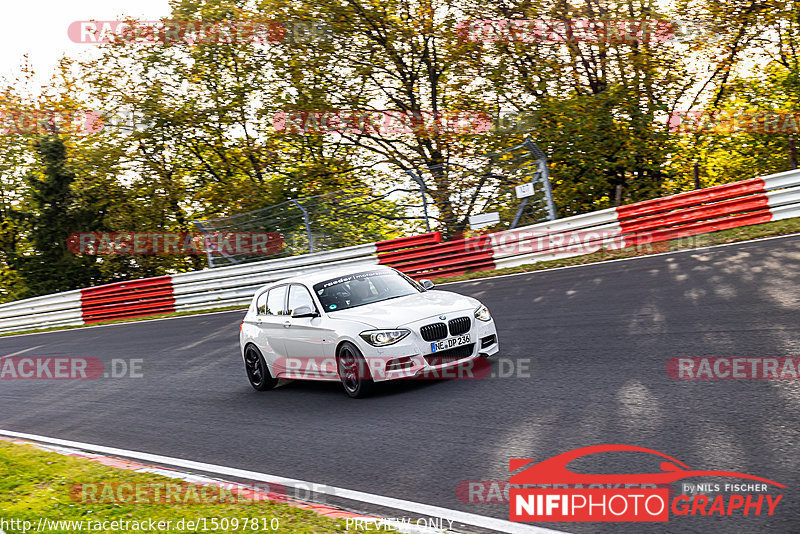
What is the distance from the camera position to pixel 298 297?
10.5 m

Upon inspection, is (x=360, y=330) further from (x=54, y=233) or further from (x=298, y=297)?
(x=54, y=233)

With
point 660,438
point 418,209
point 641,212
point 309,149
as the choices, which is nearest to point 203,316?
point 418,209

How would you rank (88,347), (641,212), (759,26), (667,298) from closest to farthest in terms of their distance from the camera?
(667,298) → (641,212) → (88,347) → (759,26)

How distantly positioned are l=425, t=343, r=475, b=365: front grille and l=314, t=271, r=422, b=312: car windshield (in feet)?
4.38

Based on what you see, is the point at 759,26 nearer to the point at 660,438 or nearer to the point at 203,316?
the point at 203,316

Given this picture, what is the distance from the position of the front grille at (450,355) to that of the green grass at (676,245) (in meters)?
8.27

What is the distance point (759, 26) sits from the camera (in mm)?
23609

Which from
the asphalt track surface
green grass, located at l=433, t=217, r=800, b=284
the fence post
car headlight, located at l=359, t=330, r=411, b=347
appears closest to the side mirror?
the asphalt track surface

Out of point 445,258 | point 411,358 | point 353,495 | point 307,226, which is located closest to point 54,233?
point 307,226

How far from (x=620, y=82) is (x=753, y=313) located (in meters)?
15.8

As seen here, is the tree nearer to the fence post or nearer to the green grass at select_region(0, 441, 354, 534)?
the fence post

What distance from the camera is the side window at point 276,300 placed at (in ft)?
35.6

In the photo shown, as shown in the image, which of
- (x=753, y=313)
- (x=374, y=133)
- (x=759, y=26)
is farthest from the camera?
(x=374, y=133)

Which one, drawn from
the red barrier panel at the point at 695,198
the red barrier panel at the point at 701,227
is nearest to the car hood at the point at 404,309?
the red barrier panel at the point at 701,227
